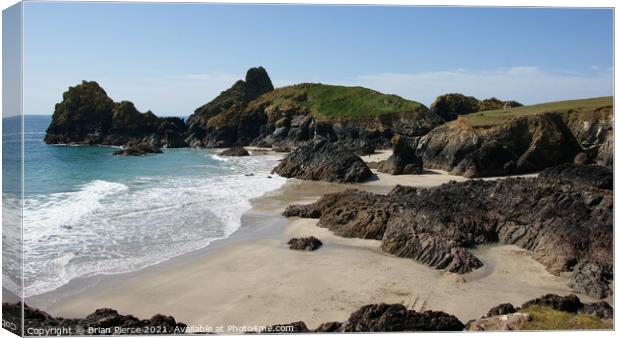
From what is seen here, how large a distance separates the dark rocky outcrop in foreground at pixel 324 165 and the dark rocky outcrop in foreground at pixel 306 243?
14142 millimetres

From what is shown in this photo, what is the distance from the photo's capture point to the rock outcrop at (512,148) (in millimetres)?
29891

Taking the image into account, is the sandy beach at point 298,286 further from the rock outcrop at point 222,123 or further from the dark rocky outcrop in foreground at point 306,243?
the rock outcrop at point 222,123

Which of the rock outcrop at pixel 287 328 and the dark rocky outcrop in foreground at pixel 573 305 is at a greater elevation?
the dark rocky outcrop in foreground at pixel 573 305

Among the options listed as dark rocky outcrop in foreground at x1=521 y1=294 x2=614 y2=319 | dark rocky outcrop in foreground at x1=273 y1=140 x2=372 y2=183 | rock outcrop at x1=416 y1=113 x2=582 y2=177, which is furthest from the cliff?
dark rocky outcrop in foreground at x1=521 y1=294 x2=614 y2=319

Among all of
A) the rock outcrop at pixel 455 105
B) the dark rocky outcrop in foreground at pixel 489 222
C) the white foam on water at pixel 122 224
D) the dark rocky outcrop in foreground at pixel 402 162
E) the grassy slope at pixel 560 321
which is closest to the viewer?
the grassy slope at pixel 560 321

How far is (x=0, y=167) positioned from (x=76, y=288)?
366cm

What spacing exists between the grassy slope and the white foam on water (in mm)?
9515

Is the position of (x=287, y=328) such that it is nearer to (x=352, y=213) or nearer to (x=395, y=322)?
(x=395, y=322)

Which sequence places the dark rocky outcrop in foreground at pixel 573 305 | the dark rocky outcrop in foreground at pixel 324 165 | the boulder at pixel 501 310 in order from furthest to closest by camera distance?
the dark rocky outcrop in foreground at pixel 324 165, the dark rocky outcrop in foreground at pixel 573 305, the boulder at pixel 501 310

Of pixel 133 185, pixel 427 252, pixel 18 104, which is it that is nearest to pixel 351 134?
pixel 133 185

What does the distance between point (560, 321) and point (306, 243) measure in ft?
25.0

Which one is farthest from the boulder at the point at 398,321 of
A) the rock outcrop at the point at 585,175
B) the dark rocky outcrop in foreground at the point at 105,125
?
the dark rocky outcrop in foreground at the point at 105,125

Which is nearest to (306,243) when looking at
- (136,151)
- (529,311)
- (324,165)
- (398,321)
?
(398,321)

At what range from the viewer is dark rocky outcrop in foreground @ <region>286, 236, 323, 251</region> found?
16.0 meters
